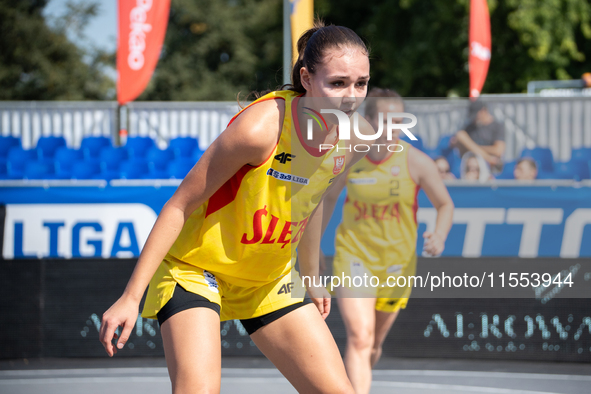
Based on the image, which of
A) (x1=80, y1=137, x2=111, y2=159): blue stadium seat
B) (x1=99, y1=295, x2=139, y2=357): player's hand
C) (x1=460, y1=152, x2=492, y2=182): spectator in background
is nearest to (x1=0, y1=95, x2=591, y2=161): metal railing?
(x1=80, y1=137, x2=111, y2=159): blue stadium seat

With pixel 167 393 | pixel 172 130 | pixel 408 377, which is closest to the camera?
pixel 167 393

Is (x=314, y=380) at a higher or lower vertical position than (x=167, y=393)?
higher

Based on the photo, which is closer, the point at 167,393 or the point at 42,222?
the point at 167,393

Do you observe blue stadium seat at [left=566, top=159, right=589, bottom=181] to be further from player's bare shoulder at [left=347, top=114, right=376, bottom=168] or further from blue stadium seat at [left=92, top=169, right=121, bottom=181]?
blue stadium seat at [left=92, top=169, right=121, bottom=181]

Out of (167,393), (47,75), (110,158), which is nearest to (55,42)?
(47,75)

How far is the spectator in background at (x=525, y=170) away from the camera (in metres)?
7.31

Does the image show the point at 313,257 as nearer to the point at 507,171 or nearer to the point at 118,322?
the point at 118,322

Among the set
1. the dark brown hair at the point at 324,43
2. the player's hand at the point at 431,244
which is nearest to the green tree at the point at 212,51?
the player's hand at the point at 431,244

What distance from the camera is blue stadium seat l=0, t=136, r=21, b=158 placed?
33.0 ft

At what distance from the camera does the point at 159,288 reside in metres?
2.46

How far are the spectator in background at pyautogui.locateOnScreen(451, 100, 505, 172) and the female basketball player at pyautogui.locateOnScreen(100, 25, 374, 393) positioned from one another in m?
5.49

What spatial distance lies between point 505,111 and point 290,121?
25.1ft

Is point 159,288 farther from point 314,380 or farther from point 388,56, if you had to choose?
point 388,56

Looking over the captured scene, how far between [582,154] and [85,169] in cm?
671
